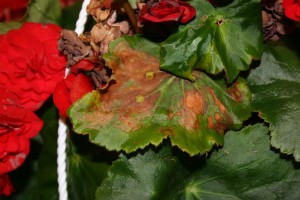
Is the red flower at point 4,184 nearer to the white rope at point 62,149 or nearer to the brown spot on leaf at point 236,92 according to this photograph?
the white rope at point 62,149

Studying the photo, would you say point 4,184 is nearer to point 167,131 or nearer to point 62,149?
point 62,149

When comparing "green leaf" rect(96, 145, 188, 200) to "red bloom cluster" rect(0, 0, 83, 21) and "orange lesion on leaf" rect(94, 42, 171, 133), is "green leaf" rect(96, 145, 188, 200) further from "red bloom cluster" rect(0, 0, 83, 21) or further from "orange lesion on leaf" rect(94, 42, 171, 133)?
"red bloom cluster" rect(0, 0, 83, 21)

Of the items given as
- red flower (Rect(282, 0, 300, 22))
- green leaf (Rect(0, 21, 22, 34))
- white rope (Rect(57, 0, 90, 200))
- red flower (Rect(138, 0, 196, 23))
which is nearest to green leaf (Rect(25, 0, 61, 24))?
green leaf (Rect(0, 21, 22, 34))

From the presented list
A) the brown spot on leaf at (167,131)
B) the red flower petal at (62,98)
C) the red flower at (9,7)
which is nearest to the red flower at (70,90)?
the red flower petal at (62,98)

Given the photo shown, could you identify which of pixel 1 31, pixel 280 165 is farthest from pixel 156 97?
pixel 1 31

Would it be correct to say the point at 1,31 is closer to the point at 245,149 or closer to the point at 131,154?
the point at 131,154

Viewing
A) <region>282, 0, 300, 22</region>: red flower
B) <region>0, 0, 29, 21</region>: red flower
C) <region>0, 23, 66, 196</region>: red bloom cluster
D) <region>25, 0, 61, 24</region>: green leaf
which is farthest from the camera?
<region>0, 0, 29, 21</region>: red flower

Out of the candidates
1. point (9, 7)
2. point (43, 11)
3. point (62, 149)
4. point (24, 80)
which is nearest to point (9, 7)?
point (9, 7)
